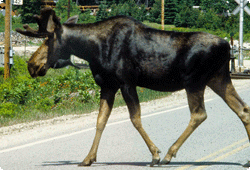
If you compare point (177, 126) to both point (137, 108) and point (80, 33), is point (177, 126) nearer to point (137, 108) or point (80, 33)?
point (137, 108)

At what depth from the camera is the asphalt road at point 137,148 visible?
5840 millimetres

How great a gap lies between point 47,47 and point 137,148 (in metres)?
2.77

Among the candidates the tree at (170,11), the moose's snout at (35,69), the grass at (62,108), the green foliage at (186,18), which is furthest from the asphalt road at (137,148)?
the tree at (170,11)

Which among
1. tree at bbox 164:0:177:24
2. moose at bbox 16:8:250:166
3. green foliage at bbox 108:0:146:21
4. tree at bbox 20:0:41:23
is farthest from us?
tree at bbox 20:0:41:23

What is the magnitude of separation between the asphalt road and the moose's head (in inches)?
58.9

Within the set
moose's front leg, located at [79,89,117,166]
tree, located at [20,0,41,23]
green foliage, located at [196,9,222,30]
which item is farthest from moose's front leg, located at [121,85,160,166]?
tree, located at [20,0,41,23]

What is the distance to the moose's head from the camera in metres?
4.52

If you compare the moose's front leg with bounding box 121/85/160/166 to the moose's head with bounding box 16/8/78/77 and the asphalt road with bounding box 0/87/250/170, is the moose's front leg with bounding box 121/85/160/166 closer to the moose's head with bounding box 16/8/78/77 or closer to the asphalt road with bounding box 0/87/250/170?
the asphalt road with bounding box 0/87/250/170

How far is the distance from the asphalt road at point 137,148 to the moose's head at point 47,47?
150 cm

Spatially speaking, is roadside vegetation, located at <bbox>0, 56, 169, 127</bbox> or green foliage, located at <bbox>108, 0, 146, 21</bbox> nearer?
roadside vegetation, located at <bbox>0, 56, 169, 127</bbox>

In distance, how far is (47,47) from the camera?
4.66 metres

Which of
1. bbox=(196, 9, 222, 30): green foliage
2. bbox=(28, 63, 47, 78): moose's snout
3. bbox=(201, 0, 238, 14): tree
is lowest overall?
bbox=(196, 9, 222, 30): green foliage

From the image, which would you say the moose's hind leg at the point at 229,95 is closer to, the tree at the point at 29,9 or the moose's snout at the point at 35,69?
the moose's snout at the point at 35,69

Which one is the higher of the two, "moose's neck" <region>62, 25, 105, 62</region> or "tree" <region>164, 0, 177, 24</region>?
"moose's neck" <region>62, 25, 105, 62</region>
